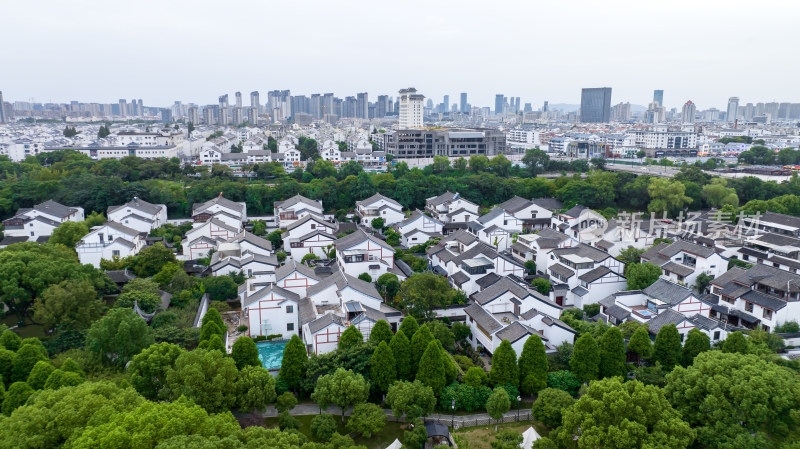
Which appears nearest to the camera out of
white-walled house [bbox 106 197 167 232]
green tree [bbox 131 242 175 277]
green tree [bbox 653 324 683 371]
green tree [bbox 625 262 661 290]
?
green tree [bbox 653 324 683 371]

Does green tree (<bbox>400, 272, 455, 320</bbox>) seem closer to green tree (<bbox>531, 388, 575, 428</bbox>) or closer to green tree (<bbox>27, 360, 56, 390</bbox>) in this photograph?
green tree (<bbox>531, 388, 575, 428</bbox>)

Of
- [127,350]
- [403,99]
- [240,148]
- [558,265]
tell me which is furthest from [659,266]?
[403,99]

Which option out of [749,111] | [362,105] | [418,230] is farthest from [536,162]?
[749,111]

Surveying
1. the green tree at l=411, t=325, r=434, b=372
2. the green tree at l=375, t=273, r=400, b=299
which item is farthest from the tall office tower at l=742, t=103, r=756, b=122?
the green tree at l=411, t=325, r=434, b=372

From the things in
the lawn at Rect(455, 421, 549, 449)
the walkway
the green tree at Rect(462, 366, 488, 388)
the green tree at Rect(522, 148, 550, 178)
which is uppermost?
the green tree at Rect(522, 148, 550, 178)

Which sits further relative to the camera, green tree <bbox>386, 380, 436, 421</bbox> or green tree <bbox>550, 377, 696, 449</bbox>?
green tree <bbox>386, 380, 436, 421</bbox>

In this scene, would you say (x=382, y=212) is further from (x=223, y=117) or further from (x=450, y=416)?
(x=223, y=117)
